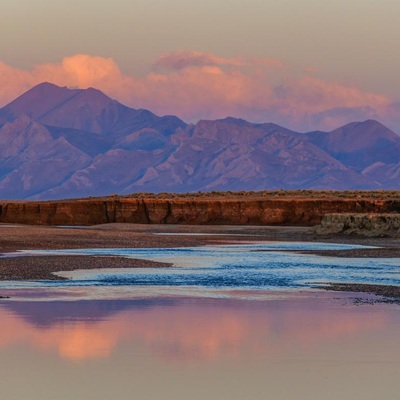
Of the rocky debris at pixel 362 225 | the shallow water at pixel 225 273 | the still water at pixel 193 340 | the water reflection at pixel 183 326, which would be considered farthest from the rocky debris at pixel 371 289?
the rocky debris at pixel 362 225

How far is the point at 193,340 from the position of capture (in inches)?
850

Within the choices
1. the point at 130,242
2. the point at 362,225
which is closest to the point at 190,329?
the point at 130,242

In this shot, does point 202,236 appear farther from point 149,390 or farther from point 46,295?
point 149,390

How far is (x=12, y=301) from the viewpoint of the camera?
27.8m

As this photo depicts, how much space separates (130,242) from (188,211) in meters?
32.6

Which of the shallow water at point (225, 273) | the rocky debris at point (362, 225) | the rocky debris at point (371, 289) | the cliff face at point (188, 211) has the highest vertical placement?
the cliff face at point (188, 211)

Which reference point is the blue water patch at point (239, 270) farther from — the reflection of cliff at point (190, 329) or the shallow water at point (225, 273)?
the reflection of cliff at point (190, 329)

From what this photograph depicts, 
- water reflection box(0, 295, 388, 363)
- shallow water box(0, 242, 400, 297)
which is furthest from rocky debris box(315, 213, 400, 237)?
water reflection box(0, 295, 388, 363)

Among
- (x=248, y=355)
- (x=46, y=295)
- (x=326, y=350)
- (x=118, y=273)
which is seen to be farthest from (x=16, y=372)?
(x=118, y=273)

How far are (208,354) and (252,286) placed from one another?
14.3 m

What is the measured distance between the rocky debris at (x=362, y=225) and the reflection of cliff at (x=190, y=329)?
4179cm

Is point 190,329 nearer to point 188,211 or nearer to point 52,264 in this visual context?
point 52,264

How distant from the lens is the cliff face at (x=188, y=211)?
90.6 metres

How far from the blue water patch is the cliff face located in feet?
114
